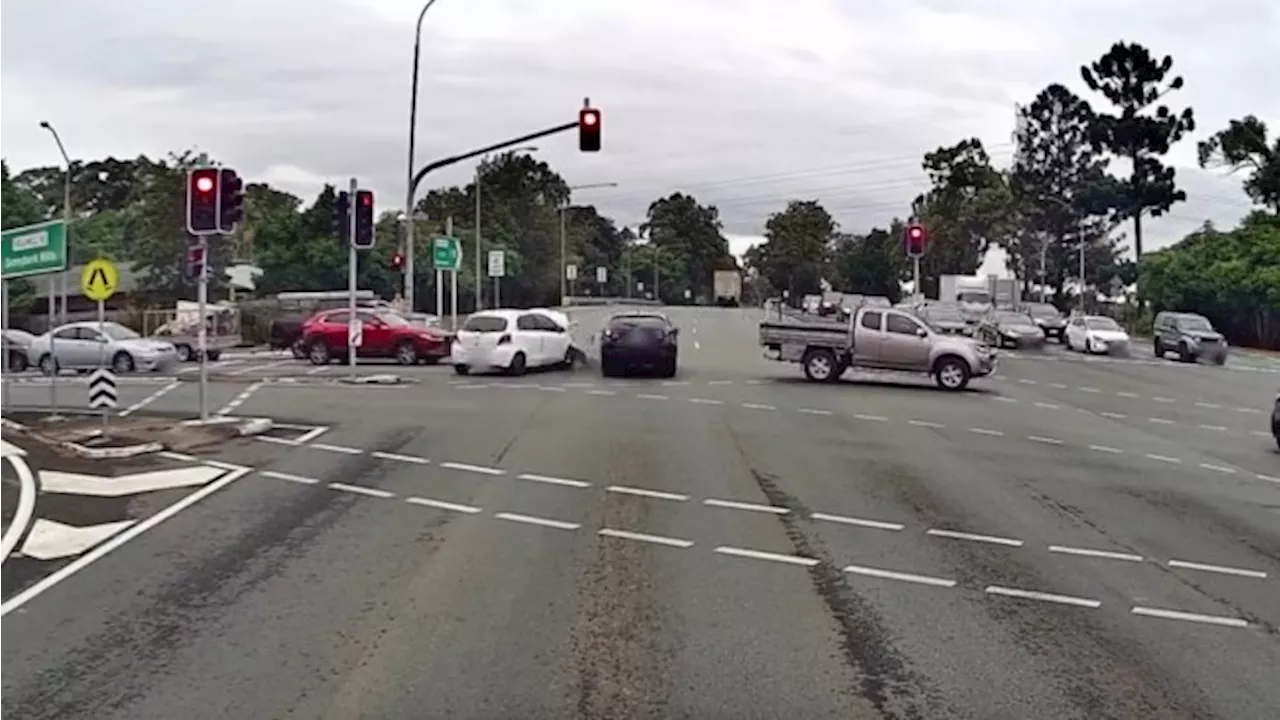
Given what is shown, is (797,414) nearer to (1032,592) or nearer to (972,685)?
(1032,592)

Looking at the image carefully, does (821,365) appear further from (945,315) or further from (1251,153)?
(1251,153)

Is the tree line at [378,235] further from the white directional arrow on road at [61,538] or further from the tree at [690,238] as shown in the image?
the white directional arrow on road at [61,538]

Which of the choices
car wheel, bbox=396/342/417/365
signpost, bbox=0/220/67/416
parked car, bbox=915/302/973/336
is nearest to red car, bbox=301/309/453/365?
car wheel, bbox=396/342/417/365

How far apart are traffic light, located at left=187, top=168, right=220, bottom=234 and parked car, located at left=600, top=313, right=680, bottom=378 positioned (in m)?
14.5

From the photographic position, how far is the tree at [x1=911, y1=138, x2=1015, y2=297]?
114812mm

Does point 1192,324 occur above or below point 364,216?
below

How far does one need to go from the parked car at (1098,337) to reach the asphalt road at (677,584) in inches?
1299

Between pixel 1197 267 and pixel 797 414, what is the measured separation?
171ft

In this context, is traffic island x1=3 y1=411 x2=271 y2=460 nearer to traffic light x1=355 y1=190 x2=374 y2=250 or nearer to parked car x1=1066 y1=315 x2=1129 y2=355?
traffic light x1=355 y1=190 x2=374 y2=250

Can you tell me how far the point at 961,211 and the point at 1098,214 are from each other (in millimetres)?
27557

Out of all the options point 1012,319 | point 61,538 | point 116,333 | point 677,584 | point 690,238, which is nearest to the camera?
point 677,584

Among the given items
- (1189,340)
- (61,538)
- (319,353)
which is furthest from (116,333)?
(1189,340)

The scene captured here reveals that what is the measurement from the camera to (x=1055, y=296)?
109 meters

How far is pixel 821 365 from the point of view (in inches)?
1382
